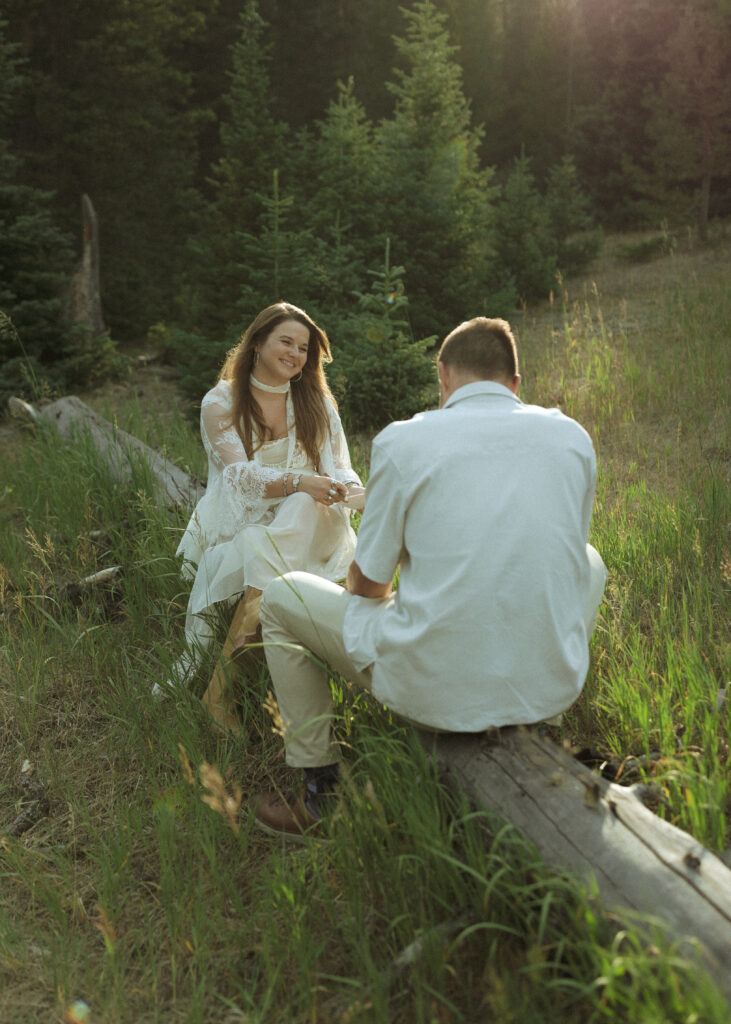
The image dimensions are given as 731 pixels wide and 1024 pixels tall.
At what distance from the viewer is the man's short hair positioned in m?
2.18

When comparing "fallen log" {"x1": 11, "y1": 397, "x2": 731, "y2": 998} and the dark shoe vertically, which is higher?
"fallen log" {"x1": 11, "y1": 397, "x2": 731, "y2": 998}

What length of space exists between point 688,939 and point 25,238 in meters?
9.58

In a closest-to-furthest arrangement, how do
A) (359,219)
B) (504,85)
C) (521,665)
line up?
(521,665) → (359,219) → (504,85)

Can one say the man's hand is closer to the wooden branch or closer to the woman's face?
the wooden branch

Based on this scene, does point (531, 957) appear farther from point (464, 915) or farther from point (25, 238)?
point (25, 238)

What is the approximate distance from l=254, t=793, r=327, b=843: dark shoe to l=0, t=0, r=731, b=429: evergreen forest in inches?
150

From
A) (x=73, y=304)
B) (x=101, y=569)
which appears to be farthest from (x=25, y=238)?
(x=101, y=569)

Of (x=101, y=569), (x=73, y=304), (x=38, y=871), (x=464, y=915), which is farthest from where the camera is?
(x=73, y=304)

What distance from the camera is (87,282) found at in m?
12.2

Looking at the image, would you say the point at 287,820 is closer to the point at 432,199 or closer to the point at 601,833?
the point at 601,833

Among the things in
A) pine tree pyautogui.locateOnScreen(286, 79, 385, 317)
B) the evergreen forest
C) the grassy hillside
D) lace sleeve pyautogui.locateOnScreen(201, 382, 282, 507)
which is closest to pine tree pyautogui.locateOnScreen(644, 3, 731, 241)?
the evergreen forest

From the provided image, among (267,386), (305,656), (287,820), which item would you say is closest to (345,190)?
(267,386)

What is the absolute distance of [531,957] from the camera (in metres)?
1.55

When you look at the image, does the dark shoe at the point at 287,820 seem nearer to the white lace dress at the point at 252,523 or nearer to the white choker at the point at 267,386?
the white lace dress at the point at 252,523
